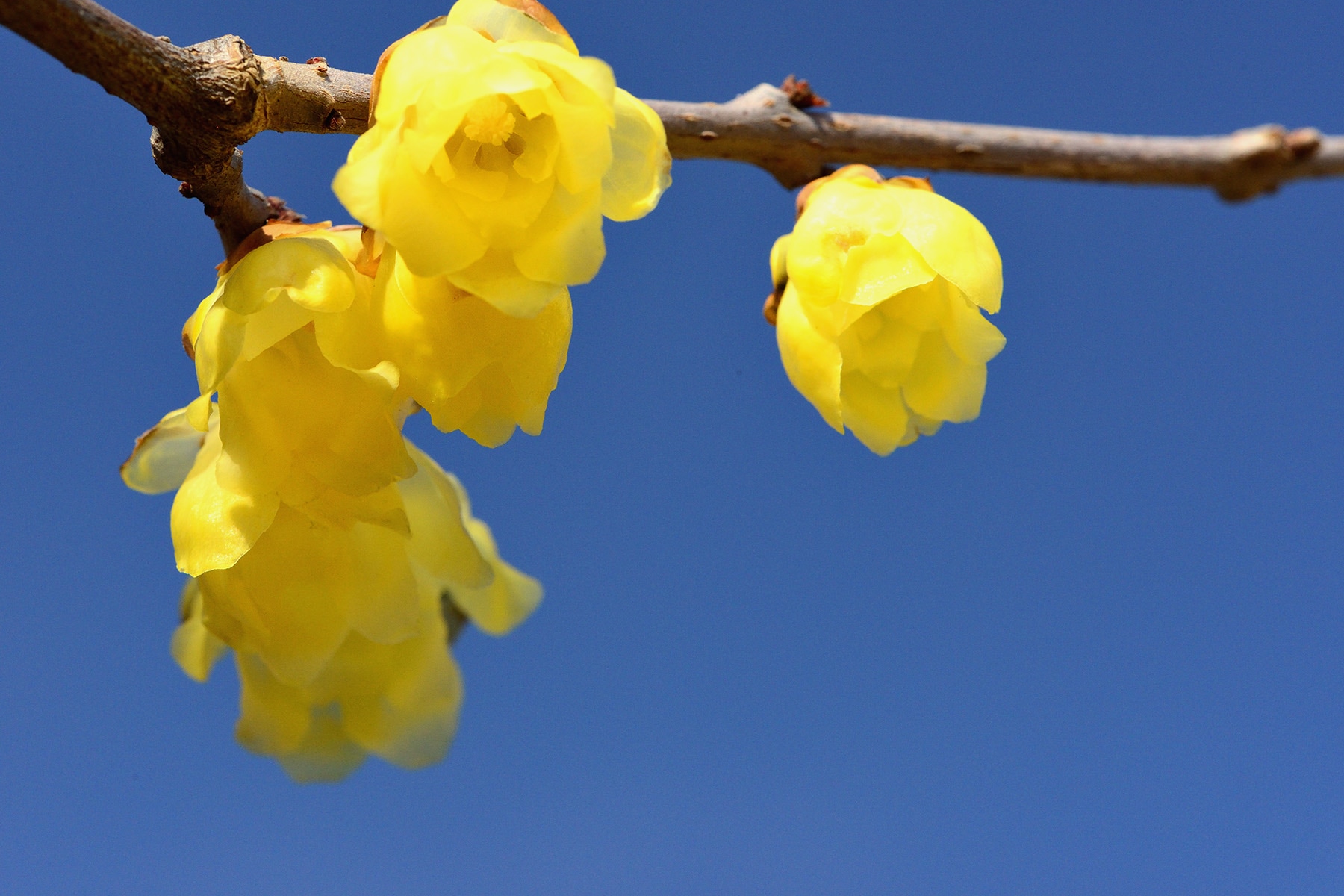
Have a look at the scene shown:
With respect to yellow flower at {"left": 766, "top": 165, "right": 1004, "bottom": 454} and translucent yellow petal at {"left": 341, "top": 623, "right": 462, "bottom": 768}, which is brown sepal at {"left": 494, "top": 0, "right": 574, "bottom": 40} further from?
translucent yellow petal at {"left": 341, "top": 623, "right": 462, "bottom": 768}

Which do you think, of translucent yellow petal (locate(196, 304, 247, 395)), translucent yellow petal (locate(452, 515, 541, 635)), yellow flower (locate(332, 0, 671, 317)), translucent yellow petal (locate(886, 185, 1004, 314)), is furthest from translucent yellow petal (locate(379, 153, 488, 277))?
translucent yellow petal (locate(452, 515, 541, 635))

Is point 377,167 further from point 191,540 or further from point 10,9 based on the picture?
point 191,540

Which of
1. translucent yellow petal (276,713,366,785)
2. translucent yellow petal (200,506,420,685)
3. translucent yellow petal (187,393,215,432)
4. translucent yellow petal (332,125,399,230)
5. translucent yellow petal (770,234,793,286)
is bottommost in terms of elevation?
translucent yellow petal (276,713,366,785)

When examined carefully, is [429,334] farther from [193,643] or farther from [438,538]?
[193,643]

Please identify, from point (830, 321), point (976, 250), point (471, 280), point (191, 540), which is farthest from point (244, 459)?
point (976, 250)

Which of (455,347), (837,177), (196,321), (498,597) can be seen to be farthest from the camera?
(498,597)

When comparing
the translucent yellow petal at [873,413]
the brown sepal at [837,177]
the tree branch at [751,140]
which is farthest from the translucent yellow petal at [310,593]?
the brown sepal at [837,177]

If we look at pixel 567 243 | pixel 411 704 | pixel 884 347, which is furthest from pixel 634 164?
pixel 411 704
